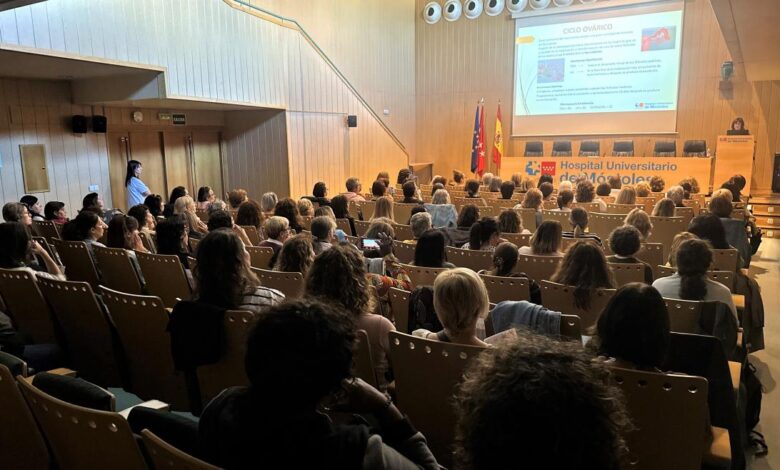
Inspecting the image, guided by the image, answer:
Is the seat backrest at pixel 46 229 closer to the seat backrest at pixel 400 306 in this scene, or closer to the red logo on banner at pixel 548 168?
the seat backrest at pixel 400 306

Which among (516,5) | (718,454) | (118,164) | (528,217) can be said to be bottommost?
(718,454)

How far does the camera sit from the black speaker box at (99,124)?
7941mm

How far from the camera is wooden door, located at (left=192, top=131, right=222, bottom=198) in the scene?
10.0 metres

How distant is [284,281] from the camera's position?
3164mm

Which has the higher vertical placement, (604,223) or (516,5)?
(516,5)

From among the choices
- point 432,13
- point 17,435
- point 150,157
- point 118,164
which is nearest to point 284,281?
point 17,435

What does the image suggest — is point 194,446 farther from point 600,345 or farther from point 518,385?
point 600,345

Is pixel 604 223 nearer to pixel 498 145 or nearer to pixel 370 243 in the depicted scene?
pixel 370 243

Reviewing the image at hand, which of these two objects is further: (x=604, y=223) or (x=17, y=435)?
(x=604, y=223)

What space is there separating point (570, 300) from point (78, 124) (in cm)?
753

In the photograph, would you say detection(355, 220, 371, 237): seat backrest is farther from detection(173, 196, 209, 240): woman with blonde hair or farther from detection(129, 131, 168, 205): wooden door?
detection(129, 131, 168, 205): wooden door

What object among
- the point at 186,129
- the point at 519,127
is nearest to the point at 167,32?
the point at 186,129

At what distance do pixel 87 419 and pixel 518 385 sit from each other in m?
1.11

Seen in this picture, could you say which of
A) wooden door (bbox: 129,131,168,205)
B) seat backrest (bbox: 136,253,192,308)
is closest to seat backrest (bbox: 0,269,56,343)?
seat backrest (bbox: 136,253,192,308)
